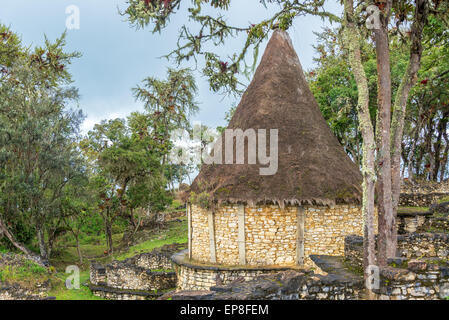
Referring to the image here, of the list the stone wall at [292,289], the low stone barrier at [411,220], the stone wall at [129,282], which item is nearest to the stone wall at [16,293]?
the stone wall at [129,282]

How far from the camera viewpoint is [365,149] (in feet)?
25.8

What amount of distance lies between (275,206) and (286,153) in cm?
222

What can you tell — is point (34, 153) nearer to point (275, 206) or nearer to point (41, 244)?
point (41, 244)

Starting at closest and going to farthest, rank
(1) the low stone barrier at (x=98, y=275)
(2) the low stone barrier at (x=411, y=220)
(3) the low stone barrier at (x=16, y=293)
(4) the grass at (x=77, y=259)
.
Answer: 1. (3) the low stone barrier at (x=16, y=293)
2. (4) the grass at (x=77, y=259)
3. (2) the low stone barrier at (x=411, y=220)
4. (1) the low stone barrier at (x=98, y=275)

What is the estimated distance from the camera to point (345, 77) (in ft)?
83.5

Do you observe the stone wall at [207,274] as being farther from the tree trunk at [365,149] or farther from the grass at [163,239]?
the grass at [163,239]

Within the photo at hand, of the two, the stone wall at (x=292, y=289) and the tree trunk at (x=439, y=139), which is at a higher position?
the tree trunk at (x=439, y=139)

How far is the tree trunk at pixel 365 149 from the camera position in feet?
25.0

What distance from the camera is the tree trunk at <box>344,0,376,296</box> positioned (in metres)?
7.61

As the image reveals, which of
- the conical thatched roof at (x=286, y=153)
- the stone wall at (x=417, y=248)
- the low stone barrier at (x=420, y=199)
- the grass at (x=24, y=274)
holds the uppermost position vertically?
the conical thatched roof at (x=286, y=153)

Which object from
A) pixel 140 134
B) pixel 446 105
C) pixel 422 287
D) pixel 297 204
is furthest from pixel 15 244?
pixel 446 105

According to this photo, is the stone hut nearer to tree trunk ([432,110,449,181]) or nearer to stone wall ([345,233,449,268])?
stone wall ([345,233,449,268])

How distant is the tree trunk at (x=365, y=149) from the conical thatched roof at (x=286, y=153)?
15.8 feet

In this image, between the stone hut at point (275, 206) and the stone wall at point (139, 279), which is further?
the stone wall at point (139, 279)
